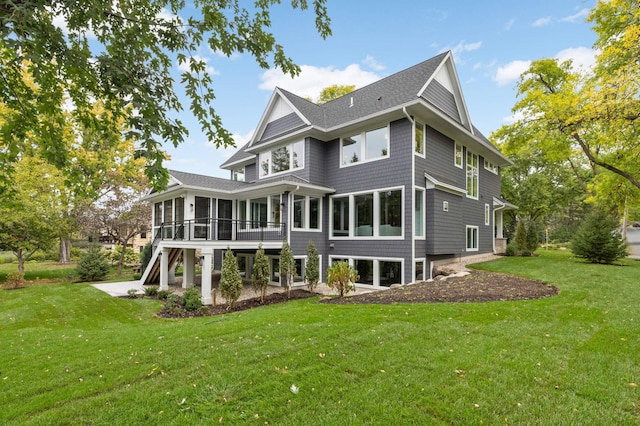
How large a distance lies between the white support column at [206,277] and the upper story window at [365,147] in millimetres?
6960

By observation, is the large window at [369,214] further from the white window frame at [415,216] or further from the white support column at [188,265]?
the white support column at [188,265]

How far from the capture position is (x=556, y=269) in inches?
510

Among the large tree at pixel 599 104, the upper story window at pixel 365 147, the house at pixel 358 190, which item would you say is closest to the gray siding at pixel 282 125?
the house at pixel 358 190

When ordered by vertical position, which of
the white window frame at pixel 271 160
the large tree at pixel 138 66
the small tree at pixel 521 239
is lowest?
the small tree at pixel 521 239

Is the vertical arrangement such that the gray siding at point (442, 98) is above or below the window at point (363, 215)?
above

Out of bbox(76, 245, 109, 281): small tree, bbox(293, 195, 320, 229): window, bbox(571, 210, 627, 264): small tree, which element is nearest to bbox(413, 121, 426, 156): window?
bbox(293, 195, 320, 229): window

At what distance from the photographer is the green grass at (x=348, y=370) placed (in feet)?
9.89

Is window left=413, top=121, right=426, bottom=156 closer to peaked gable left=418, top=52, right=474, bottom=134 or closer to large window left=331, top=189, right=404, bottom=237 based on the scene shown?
peaked gable left=418, top=52, right=474, bottom=134

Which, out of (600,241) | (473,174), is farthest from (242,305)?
(600,241)

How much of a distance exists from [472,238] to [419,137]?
7455 millimetres

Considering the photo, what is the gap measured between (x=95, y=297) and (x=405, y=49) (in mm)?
17001

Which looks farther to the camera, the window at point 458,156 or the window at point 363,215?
the window at point 458,156

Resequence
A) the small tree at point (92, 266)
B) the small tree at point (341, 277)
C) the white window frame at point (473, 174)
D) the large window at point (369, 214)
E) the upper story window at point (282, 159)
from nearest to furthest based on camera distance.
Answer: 1. the small tree at point (341, 277)
2. the large window at point (369, 214)
3. the upper story window at point (282, 159)
4. the white window frame at point (473, 174)
5. the small tree at point (92, 266)

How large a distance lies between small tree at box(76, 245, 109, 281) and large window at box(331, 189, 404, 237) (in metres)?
14.3
